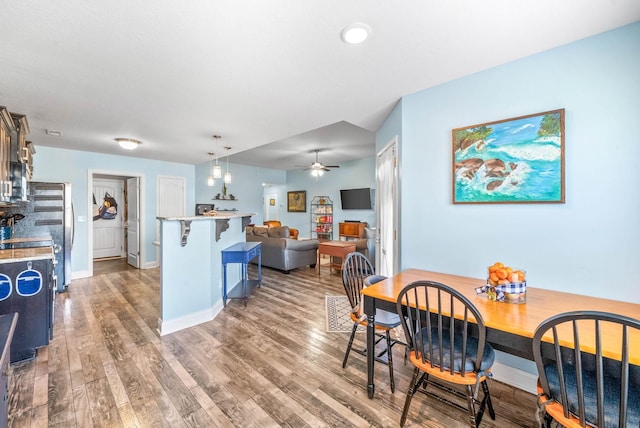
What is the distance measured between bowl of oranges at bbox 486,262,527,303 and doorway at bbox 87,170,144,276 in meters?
6.74

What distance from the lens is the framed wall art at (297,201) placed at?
905cm

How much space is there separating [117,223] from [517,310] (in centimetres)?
890

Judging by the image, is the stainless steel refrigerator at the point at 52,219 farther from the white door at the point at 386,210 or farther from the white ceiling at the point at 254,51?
the white door at the point at 386,210

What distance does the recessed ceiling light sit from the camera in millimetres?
1634

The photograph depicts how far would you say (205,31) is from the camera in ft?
5.53

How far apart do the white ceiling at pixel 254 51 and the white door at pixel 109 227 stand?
4.44 m

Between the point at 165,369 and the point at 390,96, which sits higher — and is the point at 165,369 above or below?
below

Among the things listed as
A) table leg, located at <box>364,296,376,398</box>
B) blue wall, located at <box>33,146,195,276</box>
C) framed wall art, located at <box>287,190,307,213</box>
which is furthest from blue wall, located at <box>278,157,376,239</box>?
table leg, located at <box>364,296,376,398</box>

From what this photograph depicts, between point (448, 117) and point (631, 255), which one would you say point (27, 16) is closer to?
point (448, 117)

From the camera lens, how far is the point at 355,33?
5.57 feet

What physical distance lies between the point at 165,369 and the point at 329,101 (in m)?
2.91

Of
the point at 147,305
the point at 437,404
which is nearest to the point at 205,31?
the point at 437,404

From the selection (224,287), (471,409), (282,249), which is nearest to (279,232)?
(282,249)

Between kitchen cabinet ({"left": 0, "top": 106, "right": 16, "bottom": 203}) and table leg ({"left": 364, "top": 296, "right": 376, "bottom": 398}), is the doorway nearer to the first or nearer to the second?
kitchen cabinet ({"left": 0, "top": 106, "right": 16, "bottom": 203})
